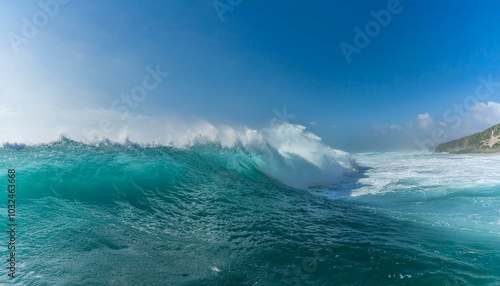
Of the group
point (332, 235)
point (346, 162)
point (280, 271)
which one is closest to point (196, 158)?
point (332, 235)

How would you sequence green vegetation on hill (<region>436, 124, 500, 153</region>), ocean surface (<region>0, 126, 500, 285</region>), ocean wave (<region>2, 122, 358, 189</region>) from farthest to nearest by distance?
green vegetation on hill (<region>436, 124, 500, 153</region>) → ocean wave (<region>2, 122, 358, 189</region>) → ocean surface (<region>0, 126, 500, 285</region>)

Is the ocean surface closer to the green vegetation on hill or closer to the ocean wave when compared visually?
the ocean wave

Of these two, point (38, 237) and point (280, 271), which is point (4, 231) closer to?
point (38, 237)

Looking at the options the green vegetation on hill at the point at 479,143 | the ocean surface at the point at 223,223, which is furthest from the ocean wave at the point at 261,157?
the green vegetation on hill at the point at 479,143

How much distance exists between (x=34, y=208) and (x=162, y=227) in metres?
5.41

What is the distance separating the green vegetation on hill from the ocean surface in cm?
6229

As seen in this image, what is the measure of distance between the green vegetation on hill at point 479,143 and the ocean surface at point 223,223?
62.3 meters

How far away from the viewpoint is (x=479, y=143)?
68125mm

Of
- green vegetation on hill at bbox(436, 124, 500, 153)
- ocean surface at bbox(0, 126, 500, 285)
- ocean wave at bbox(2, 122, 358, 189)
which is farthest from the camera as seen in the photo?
green vegetation on hill at bbox(436, 124, 500, 153)

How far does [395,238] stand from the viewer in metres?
7.68

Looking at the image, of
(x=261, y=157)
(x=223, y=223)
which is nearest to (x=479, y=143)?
(x=261, y=157)

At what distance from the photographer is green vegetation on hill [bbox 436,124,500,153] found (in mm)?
62062

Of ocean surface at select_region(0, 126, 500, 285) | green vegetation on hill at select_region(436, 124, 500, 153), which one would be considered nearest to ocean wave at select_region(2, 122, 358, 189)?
ocean surface at select_region(0, 126, 500, 285)

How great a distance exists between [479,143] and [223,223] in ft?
279
